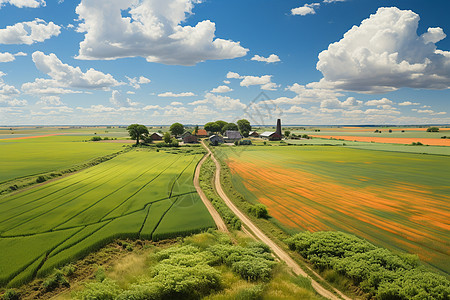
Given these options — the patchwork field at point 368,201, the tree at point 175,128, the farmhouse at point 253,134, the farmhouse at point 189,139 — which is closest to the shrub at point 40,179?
the patchwork field at point 368,201

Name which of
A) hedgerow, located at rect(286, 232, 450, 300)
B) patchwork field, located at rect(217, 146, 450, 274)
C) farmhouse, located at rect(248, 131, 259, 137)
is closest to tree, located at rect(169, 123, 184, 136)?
farmhouse, located at rect(248, 131, 259, 137)

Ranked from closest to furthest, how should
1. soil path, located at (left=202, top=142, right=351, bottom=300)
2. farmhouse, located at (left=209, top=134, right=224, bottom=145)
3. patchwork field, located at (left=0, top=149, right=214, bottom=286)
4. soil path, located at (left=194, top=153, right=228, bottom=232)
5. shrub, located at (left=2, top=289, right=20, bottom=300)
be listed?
shrub, located at (left=2, top=289, right=20, bottom=300), soil path, located at (left=202, top=142, right=351, bottom=300), patchwork field, located at (left=0, top=149, right=214, bottom=286), soil path, located at (left=194, top=153, right=228, bottom=232), farmhouse, located at (left=209, top=134, right=224, bottom=145)

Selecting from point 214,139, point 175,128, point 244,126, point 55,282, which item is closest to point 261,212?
point 55,282

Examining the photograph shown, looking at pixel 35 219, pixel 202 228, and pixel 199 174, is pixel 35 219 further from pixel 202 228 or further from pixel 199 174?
pixel 199 174

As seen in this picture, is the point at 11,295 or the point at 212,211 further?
the point at 212,211

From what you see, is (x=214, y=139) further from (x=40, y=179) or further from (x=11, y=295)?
(x=11, y=295)

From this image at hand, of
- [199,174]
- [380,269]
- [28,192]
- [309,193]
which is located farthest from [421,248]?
[28,192]

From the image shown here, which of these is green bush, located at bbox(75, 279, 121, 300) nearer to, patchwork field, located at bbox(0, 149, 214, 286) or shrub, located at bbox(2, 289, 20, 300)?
shrub, located at bbox(2, 289, 20, 300)
